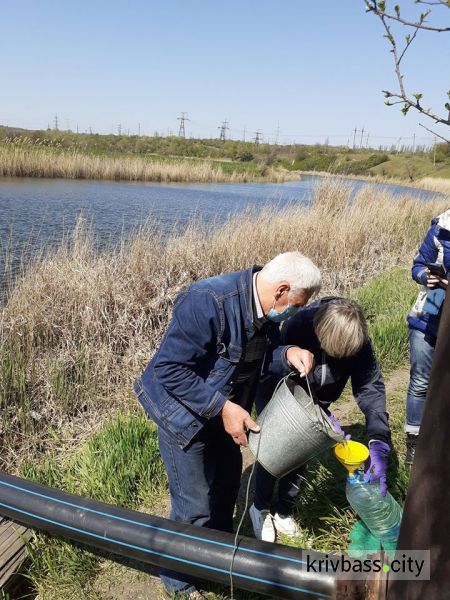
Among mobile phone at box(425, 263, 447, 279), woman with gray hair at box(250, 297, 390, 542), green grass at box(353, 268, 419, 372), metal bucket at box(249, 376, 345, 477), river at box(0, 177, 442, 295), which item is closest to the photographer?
metal bucket at box(249, 376, 345, 477)

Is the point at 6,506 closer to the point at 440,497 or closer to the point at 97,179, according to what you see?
the point at 440,497

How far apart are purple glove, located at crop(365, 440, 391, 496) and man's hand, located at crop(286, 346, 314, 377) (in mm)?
468

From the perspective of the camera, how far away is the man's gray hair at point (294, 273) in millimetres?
1994

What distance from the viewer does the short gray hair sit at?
2293mm

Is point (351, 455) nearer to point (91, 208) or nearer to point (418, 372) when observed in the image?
point (418, 372)

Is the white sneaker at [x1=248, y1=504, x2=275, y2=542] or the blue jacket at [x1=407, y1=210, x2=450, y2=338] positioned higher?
the blue jacket at [x1=407, y1=210, x2=450, y2=338]

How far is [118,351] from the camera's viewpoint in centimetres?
515

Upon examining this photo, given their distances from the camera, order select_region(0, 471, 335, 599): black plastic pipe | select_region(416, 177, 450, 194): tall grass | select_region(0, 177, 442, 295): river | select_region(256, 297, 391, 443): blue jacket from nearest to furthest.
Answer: select_region(0, 471, 335, 599): black plastic pipe → select_region(256, 297, 391, 443): blue jacket → select_region(0, 177, 442, 295): river → select_region(416, 177, 450, 194): tall grass

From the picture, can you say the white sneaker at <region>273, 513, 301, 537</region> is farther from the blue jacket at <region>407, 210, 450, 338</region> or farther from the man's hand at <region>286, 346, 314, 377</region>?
the blue jacket at <region>407, 210, 450, 338</region>

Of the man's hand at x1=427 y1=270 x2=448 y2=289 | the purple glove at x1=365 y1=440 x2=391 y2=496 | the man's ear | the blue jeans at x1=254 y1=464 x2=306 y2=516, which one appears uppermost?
the man's ear

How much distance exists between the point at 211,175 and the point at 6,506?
25.9 m

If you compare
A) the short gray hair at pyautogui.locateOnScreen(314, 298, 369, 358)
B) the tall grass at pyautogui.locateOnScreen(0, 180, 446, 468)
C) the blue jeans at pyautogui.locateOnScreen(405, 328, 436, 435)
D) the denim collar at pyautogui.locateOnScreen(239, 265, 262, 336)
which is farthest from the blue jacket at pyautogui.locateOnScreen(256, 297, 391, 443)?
the tall grass at pyautogui.locateOnScreen(0, 180, 446, 468)

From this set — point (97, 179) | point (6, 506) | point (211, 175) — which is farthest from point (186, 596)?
point (211, 175)

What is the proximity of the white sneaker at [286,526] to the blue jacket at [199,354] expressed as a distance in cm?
96
